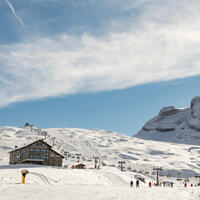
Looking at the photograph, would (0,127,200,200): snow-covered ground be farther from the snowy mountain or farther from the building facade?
the building facade

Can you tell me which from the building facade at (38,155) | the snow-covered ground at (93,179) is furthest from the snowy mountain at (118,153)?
the building facade at (38,155)

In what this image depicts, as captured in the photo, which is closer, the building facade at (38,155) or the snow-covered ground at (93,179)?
the snow-covered ground at (93,179)

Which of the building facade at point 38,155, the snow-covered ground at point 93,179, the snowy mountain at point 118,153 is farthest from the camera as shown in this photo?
the snowy mountain at point 118,153

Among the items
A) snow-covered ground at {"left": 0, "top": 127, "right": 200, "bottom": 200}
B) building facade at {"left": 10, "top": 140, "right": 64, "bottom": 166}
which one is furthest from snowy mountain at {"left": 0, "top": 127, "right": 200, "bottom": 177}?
building facade at {"left": 10, "top": 140, "right": 64, "bottom": 166}

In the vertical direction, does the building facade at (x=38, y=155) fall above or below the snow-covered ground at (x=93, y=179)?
above

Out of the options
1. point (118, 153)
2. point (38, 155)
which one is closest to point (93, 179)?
point (38, 155)

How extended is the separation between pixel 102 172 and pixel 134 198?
3263 centimetres

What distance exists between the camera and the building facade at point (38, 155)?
79.1 m

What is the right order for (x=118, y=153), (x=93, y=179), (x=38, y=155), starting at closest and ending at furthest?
(x=93, y=179), (x=38, y=155), (x=118, y=153)

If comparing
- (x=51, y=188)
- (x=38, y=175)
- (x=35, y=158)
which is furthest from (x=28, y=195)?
(x=35, y=158)

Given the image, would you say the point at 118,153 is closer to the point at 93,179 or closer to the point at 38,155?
the point at 38,155

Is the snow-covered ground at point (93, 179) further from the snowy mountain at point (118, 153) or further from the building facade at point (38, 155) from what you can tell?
the building facade at point (38, 155)

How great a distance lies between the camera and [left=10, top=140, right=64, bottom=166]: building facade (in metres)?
79.1

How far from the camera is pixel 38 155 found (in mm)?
79750
